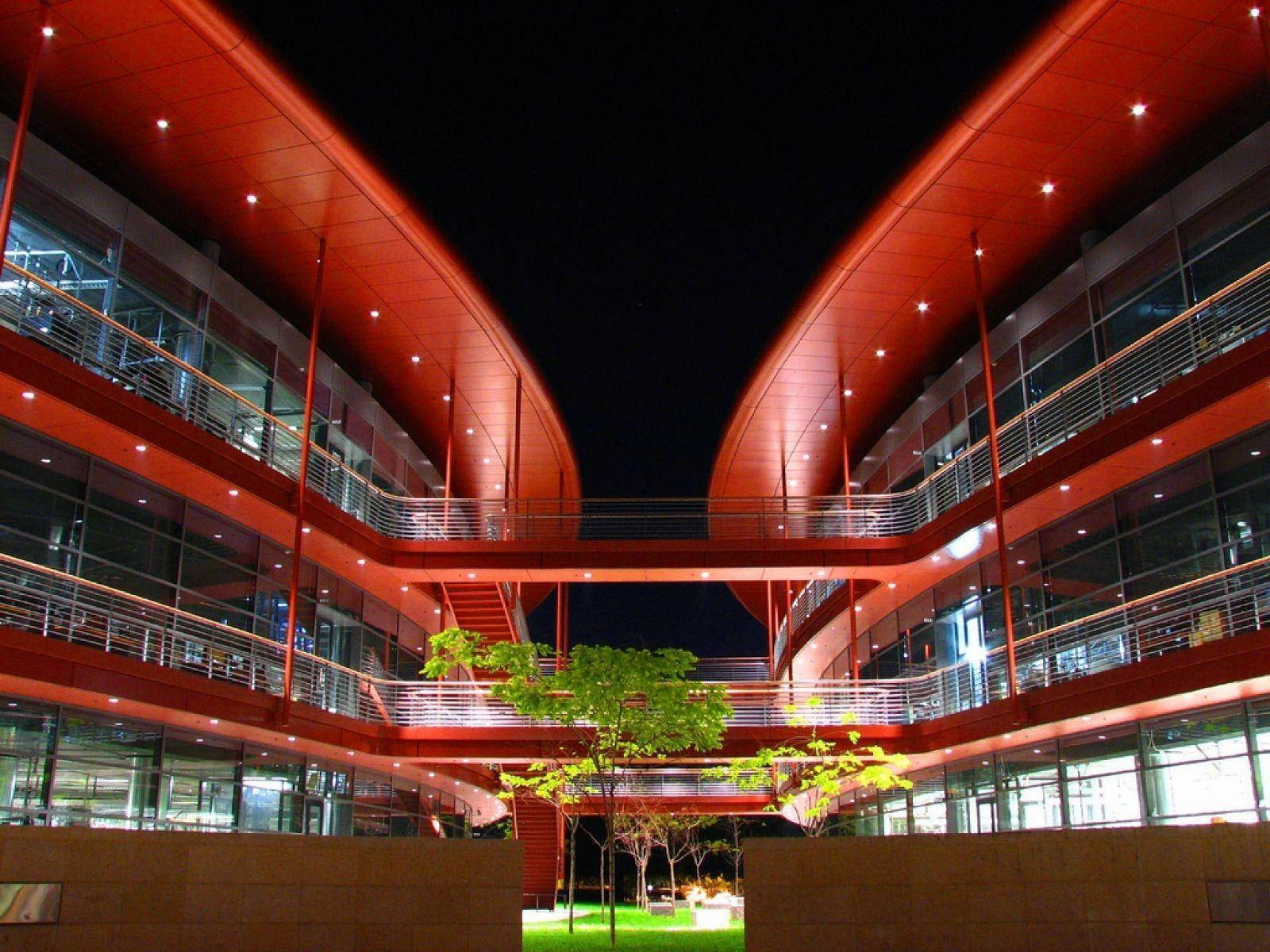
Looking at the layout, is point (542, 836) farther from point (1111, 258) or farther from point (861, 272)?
point (1111, 258)

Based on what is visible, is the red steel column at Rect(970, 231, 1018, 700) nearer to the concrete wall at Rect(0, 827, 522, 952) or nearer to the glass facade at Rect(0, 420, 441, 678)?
the concrete wall at Rect(0, 827, 522, 952)

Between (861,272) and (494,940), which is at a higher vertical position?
(861,272)

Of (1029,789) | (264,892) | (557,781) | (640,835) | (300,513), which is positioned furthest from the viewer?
(640,835)

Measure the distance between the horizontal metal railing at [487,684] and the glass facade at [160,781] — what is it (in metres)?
1.31

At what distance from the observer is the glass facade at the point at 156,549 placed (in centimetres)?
1911

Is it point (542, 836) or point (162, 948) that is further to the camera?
point (542, 836)

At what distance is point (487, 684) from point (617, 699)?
17.8 feet

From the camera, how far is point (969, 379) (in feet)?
97.4

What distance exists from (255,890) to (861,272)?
1662 centimetres

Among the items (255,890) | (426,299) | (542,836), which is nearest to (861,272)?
(426,299)

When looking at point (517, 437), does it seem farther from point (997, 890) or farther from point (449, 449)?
point (997, 890)

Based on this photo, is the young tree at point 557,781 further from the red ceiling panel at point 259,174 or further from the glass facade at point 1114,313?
the glass facade at point 1114,313

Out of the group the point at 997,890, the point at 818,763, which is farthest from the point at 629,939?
the point at 997,890

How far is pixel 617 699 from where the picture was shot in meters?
22.4
